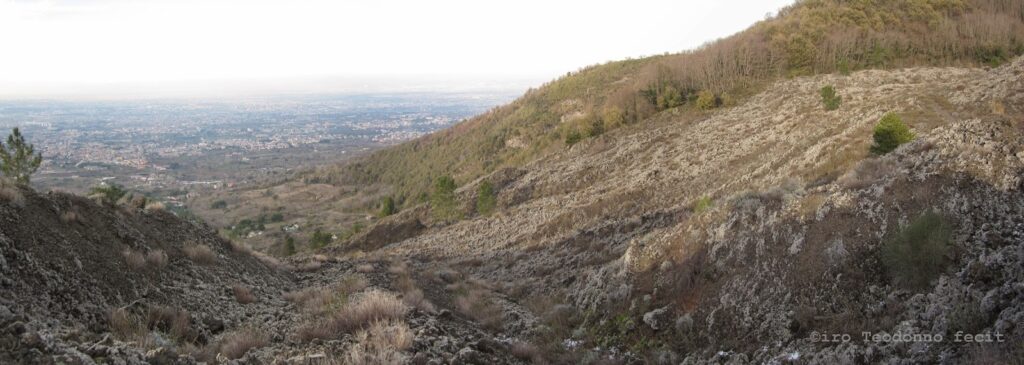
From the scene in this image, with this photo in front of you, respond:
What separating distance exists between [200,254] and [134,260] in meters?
2.67

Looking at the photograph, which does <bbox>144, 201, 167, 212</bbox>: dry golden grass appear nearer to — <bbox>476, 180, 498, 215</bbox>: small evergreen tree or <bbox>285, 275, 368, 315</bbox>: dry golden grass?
<bbox>285, 275, 368, 315</bbox>: dry golden grass

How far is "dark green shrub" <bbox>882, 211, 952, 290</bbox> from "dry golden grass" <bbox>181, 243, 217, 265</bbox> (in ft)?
43.3

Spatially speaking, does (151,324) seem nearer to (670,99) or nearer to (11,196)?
(11,196)

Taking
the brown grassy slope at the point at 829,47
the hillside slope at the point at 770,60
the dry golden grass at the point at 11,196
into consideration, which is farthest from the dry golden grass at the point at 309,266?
the brown grassy slope at the point at 829,47

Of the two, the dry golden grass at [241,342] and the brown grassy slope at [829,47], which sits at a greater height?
the brown grassy slope at [829,47]

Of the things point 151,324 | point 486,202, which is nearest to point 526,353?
point 151,324

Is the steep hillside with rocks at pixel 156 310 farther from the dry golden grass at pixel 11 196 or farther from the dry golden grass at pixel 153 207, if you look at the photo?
the dry golden grass at pixel 153 207

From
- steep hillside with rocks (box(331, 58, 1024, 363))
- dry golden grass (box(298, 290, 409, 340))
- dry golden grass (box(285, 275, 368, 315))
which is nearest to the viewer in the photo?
steep hillside with rocks (box(331, 58, 1024, 363))

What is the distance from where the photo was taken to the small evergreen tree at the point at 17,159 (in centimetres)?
1939

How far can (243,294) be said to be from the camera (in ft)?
34.7

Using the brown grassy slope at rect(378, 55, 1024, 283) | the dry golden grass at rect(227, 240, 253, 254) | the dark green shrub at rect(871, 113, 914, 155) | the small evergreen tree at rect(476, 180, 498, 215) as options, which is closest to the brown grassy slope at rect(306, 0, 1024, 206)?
the brown grassy slope at rect(378, 55, 1024, 283)

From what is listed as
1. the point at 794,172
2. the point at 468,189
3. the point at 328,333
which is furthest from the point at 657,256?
the point at 468,189

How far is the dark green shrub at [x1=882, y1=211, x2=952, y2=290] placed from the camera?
729cm

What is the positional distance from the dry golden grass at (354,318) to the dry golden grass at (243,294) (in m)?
2.64
